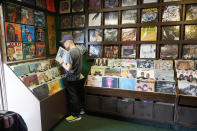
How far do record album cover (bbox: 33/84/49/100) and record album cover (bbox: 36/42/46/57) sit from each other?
0.83 m

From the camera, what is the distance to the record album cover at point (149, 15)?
2.76m

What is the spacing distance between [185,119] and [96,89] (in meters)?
1.58

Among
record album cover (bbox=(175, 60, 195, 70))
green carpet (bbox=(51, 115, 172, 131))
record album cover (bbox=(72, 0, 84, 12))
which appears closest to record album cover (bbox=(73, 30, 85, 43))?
record album cover (bbox=(72, 0, 84, 12))

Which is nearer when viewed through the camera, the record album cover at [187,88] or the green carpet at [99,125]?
the record album cover at [187,88]

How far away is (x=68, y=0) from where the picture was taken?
3.42 metres

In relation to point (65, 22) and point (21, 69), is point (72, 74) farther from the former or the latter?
point (65, 22)

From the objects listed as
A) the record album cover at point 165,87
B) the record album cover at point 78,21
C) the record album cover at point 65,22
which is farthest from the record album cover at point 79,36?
the record album cover at point 165,87

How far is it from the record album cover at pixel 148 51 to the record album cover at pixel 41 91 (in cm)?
187

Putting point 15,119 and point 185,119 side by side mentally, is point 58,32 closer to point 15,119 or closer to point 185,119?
point 15,119

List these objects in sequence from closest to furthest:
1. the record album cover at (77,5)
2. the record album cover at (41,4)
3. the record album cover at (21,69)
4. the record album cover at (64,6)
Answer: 1. the record album cover at (21,69)
2. the record album cover at (41,4)
3. the record album cover at (77,5)
4. the record album cover at (64,6)

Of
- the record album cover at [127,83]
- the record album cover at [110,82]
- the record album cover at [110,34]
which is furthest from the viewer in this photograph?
the record album cover at [110,34]

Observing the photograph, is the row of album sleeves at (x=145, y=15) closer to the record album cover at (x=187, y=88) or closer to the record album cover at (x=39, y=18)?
the record album cover at (x=39, y=18)

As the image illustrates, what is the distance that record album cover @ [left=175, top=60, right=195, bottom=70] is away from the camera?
261 centimetres

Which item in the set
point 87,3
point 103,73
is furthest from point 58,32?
point 103,73
